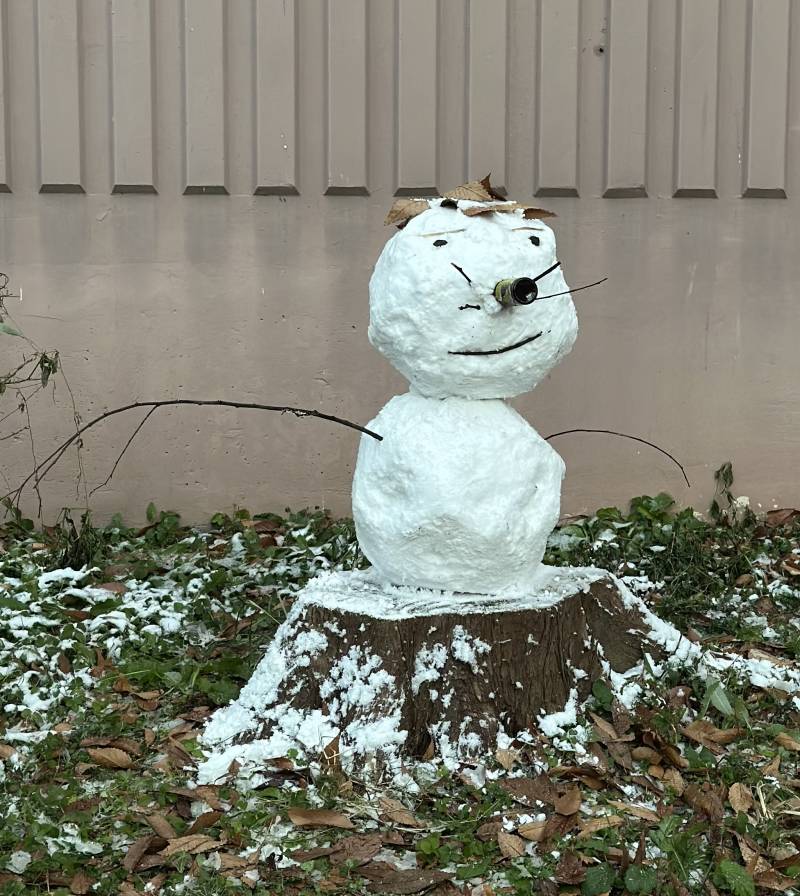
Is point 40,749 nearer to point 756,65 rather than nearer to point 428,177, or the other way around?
point 428,177

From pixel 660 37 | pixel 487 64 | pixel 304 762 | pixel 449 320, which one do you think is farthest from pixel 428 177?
pixel 304 762

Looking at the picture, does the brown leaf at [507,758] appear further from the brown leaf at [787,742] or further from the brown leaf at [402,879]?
the brown leaf at [787,742]

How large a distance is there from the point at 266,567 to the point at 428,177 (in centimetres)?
189

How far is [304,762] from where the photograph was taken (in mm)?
2979

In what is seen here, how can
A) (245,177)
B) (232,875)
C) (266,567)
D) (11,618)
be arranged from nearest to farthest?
(232,875) → (11,618) → (266,567) → (245,177)

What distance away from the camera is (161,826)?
2.74m

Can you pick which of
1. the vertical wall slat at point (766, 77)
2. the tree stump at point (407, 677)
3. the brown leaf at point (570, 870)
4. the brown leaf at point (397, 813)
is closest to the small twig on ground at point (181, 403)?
the tree stump at point (407, 677)

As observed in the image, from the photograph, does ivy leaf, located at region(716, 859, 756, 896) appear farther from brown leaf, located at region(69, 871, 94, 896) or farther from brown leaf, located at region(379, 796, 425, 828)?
brown leaf, located at region(69, 871, 94, 896)

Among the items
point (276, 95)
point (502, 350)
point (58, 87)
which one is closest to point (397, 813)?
point (502, 350)

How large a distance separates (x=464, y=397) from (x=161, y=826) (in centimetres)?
134

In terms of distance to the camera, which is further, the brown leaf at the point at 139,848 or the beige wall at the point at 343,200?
the beige wall at the point at 343,200

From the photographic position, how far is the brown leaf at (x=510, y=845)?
8.62 feet

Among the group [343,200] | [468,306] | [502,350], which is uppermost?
[343,200]

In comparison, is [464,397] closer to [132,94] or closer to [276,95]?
[276,95]
